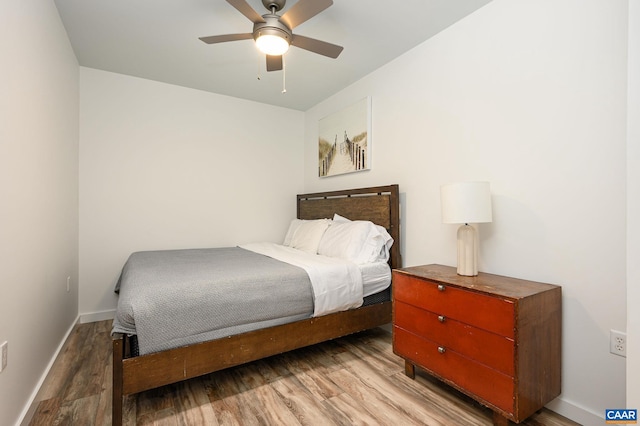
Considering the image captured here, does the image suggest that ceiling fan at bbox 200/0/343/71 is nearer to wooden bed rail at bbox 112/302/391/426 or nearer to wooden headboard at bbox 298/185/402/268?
wooden headboard at bbox 298/185/402/268

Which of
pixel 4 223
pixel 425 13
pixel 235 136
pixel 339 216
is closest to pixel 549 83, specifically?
pixel 425 13

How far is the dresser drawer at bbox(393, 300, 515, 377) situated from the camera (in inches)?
58.9

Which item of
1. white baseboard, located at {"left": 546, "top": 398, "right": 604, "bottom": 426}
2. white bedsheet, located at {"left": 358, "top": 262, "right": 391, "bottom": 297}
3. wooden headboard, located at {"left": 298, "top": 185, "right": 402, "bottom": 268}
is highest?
wooden headboard, located at {"left": 298, "top": 185, "right": 402, "bottom": 268}

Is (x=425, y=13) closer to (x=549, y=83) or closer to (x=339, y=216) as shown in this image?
(x=549, y=83)

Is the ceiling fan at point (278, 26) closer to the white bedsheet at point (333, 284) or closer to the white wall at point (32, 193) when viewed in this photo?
the white wall at point (32, 193)

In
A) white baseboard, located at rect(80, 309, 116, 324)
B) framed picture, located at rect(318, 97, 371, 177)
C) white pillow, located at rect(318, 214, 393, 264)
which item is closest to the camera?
white pillow, located at rect(318, 214, 393, 264)

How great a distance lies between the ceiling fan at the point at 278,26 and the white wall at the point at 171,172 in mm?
1735

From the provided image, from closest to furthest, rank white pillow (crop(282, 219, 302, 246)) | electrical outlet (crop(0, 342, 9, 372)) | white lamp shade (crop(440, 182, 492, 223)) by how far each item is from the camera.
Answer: electrical outlet (crop(0, 342, 9, 372))
white lamp shade (crop(440, 182, 492, 223))
white pillow (crop(282, 219, 302, 246))

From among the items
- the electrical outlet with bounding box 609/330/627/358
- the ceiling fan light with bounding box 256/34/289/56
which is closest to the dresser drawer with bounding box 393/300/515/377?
the electrical outlet with bounding box 609/330/627/358

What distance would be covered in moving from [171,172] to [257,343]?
2375mm

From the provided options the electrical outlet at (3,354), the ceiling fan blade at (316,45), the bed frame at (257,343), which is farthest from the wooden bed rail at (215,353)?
the ceiling fan blade at (316,45)

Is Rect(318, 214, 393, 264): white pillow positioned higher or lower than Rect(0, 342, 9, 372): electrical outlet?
higher

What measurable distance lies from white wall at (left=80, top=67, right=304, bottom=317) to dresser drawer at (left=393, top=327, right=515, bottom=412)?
2.47m

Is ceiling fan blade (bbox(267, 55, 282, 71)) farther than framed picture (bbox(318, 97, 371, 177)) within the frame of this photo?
No
